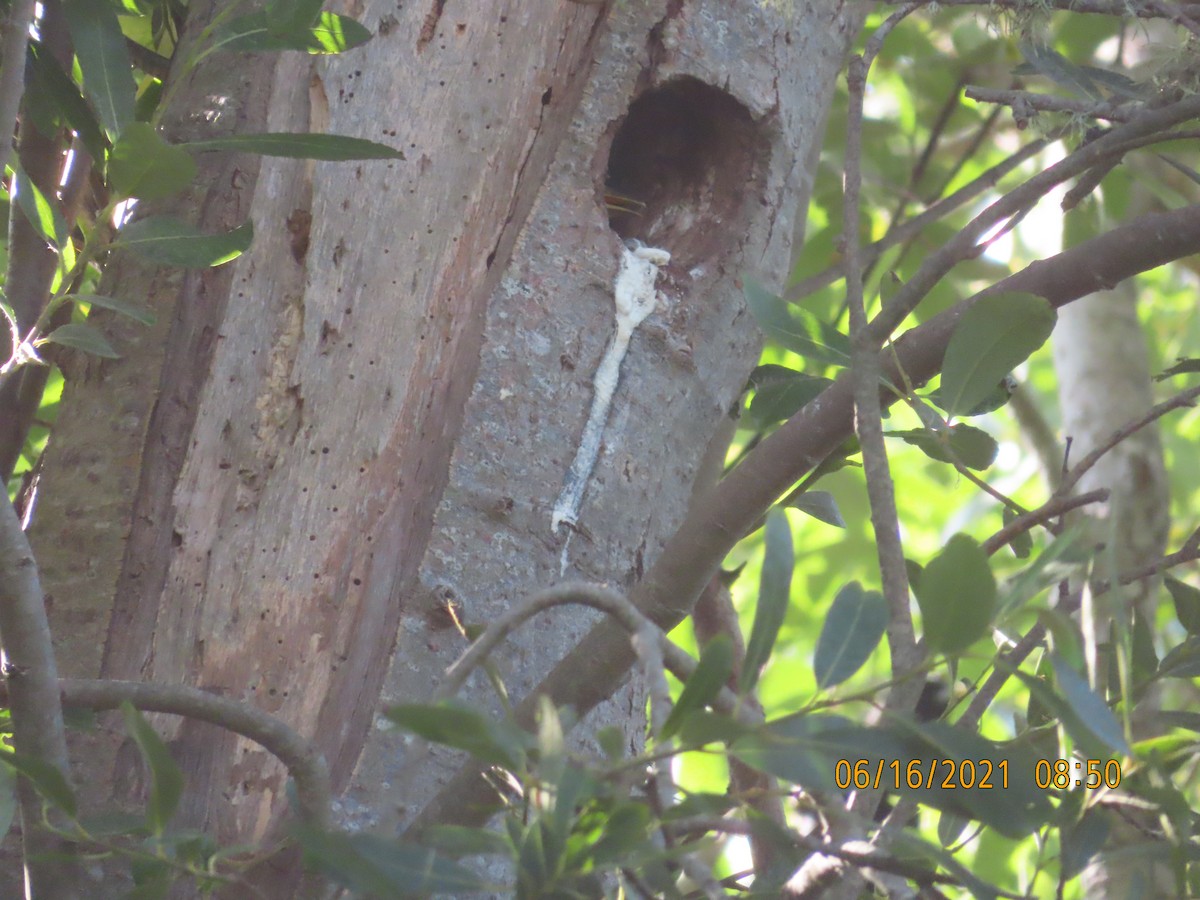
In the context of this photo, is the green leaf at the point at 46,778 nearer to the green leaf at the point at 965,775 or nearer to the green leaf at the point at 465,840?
the green leaf at the point at 465,840

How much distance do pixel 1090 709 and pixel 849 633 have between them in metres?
0.16

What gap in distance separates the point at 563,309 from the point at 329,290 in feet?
0.78

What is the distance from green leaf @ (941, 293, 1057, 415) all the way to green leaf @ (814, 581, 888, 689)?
0.24 metres

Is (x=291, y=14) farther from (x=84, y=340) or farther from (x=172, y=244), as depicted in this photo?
(x=84, y=340)

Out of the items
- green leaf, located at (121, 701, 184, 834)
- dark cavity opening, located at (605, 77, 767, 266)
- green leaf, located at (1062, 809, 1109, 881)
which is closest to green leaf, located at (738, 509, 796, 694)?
green leaf, located at (1062, 809, 1109, 881)

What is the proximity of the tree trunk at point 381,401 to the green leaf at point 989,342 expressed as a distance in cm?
39

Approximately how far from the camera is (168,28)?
4.96ft

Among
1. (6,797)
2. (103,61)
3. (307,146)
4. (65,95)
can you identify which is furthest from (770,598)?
(65,95)

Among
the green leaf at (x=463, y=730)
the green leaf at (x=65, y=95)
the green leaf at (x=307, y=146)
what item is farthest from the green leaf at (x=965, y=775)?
the green leaf at (x=65, y=95)

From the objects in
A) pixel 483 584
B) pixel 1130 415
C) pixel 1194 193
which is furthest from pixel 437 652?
pixel 1194 193

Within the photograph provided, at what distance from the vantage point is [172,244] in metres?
1.07
